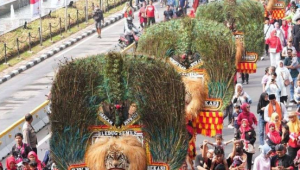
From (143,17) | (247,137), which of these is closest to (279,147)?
(247,137)

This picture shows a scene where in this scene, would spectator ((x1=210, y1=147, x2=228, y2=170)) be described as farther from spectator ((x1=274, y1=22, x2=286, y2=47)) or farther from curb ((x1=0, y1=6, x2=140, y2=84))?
curb ((x1=0, y1=6, x2=140, y2=84))

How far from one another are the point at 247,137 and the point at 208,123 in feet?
3.16

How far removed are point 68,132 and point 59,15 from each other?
28.8 metres

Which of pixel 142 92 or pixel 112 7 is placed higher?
pixel 142 92

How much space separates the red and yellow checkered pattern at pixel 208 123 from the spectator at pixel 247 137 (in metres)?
0.44

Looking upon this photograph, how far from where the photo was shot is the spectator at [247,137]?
73.3 ft

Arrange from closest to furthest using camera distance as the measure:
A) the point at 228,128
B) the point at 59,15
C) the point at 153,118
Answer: the point at 153,118, the point at 228,128, the point at 59,15

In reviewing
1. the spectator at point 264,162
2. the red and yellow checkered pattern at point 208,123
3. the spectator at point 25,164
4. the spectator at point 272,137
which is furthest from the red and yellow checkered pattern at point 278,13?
the spectator at point 25,164

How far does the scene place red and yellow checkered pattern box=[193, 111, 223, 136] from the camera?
22828 millimetres

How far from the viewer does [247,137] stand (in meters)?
22.6

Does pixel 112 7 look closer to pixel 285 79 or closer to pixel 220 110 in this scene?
pixel 285 79

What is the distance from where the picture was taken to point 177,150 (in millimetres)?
17297

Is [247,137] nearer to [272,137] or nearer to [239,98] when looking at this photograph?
[272,137]

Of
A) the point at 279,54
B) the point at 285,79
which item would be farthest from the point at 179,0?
the point at 285,79
